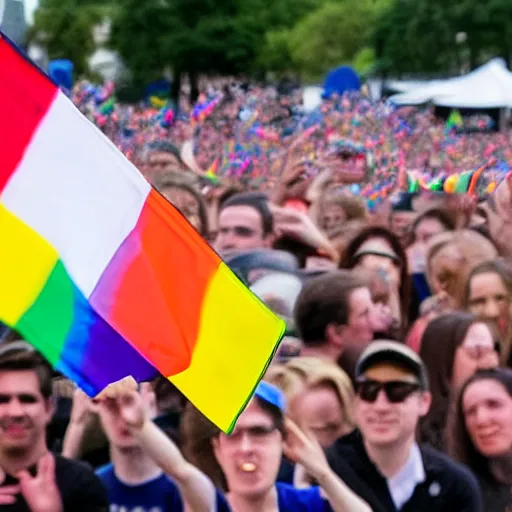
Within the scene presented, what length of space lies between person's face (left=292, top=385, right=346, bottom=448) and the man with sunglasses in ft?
0.43

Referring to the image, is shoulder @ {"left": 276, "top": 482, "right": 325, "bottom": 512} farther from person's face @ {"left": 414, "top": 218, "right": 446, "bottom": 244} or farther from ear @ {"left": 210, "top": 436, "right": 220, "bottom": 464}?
person's face @ {"left": 414, "top": 218, "right": 446, "bottom": 244}

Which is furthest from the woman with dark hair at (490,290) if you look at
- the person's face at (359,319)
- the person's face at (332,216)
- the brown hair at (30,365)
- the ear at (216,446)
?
the brown hair at (30,365)

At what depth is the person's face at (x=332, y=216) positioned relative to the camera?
6699mm

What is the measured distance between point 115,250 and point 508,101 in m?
25.6

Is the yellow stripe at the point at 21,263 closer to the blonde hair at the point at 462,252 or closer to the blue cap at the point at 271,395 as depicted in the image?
the blue cap at the point at 271,395

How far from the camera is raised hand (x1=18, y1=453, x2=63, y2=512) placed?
3.24 meters

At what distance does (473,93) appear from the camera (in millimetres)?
28250

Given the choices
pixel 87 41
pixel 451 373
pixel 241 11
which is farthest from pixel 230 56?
pixel 451 373

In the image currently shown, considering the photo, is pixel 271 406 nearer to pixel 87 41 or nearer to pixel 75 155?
pixel 75 155

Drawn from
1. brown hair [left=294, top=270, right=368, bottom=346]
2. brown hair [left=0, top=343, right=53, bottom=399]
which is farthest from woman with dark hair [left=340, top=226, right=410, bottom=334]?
brown hair [left=0, top=343, right=53, bottom=399]

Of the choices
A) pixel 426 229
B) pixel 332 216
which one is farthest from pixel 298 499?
pixel 332 216

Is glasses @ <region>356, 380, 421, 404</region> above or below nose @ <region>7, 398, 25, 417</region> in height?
above

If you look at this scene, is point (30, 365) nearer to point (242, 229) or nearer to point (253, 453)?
point (253, 453)

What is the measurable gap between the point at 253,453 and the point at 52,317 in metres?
0.90
